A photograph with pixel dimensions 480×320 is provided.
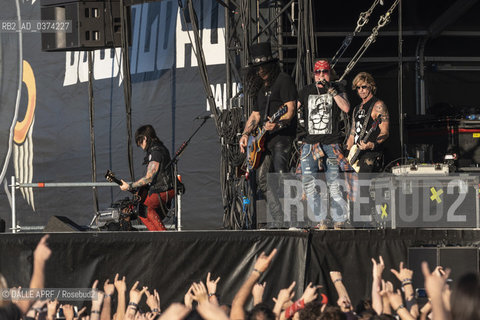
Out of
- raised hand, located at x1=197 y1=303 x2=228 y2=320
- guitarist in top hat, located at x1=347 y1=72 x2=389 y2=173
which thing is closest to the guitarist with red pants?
guitarist in top hat, located at x1=347 y1=72 x2=389 y2=173

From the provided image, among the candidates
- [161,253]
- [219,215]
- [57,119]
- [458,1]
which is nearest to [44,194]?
[57,119]

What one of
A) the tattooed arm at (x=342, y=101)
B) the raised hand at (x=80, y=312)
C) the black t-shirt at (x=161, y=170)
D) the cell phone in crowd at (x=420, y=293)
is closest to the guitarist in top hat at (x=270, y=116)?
the tattooed arm at (x=342, y=101)

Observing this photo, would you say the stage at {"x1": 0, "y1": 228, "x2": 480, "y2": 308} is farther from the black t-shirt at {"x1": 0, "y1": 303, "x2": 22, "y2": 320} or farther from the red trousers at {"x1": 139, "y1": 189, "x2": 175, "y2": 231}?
the black t-shirt at {"x1": 0, "y1": 303, "x2": 22, "y2": 320}

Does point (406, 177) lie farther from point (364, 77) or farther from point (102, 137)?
point (102, 137)

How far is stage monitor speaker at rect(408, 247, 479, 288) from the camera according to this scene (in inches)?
326

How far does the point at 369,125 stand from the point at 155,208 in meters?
2.64

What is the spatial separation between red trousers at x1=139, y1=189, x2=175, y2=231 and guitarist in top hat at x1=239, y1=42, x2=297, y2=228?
1514 mm

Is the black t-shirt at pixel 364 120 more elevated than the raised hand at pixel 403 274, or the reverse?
the black t-shirt at pixel 364 120

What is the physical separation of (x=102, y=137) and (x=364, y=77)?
5621 millimetres

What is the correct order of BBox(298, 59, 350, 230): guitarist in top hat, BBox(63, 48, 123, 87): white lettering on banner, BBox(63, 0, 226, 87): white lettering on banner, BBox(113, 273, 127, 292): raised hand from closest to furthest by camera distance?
BBox(113, 273, 127, 292): raised hand → BBox(298, 59, 350, 230): guitarist in top hat → BBox(63, 0, 226, 87): white lettering on banner → BBox(63, 48, 123, 87): white lettering on banner

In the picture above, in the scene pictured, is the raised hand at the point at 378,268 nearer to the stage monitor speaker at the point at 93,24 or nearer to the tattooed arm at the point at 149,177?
the tattooed arm at the point at 149,177

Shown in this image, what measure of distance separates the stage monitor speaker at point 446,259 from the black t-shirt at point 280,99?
170cm

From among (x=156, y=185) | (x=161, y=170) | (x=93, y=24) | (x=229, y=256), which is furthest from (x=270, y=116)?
(x=93, y=24)

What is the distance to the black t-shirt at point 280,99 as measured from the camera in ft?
29.0
